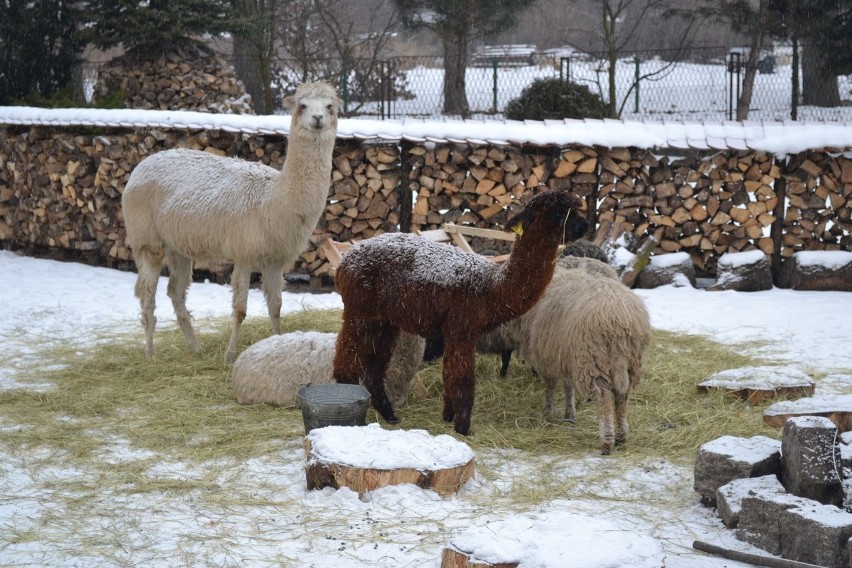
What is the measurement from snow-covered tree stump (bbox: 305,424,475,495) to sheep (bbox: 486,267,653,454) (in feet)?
2.93

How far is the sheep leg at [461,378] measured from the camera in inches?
218

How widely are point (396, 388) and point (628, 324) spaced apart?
172 centimetres

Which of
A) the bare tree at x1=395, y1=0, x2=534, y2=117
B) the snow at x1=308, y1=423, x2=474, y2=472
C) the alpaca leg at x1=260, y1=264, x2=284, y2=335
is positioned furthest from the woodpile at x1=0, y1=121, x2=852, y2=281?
the bare tree at x1=395, y1=0, x2=534, y2=117

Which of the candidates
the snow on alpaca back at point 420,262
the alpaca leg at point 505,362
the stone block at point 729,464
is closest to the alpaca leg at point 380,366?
the snow on alpaca back at point 420,262

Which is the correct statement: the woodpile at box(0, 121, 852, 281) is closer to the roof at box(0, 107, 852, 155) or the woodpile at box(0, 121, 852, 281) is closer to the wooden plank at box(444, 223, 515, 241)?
the roof at box(0, 107, 852, 155)

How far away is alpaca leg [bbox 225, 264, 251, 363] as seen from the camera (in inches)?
289

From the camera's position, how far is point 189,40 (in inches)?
607

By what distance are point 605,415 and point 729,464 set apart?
93 centimetres

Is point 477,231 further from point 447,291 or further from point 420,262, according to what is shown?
point 447,291

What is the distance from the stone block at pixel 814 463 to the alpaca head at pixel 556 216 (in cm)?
150

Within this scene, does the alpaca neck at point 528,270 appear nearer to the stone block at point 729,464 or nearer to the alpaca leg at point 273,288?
the stone block at point 729,464

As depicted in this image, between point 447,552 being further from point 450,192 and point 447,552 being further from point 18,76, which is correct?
point 18,76

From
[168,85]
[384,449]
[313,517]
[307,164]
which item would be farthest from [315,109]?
[168,85]

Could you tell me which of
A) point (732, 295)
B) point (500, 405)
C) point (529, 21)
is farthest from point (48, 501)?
point (529, 21)
